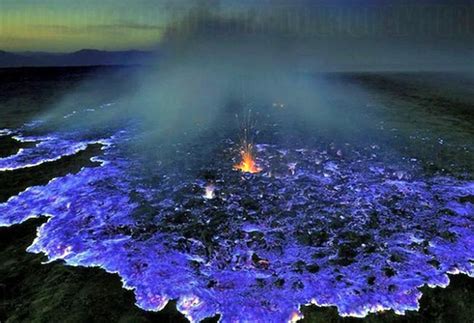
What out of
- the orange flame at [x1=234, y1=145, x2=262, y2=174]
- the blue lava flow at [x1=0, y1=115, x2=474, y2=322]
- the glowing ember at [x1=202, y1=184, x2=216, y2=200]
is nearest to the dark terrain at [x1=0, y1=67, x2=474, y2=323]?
the blue lava flow at [x1=0, y1=115, x2=474, y2=322]

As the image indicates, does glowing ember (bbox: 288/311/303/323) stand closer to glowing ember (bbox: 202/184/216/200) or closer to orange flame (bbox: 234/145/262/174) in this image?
glowing ember (bbox: 202/184/216/200)

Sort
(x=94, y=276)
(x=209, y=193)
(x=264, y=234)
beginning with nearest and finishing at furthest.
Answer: (x=94, y=276)
(x=264, y=234)
(x=209, y=193)

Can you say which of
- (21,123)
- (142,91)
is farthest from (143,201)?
(142,91)

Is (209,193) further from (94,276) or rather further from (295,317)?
(295,317)

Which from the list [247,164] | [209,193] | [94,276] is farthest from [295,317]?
[247,164]

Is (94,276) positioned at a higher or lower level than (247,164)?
lower

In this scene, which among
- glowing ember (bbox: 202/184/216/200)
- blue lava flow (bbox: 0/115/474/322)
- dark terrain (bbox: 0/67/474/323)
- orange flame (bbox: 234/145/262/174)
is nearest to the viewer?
dark terrain (bbox: 0/67/474/323)
